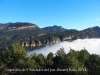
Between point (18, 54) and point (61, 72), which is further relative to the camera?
point (18, 54)

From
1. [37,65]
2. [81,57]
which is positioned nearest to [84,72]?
[37,65]

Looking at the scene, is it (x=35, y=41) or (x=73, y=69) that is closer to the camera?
(x=73, y=69)

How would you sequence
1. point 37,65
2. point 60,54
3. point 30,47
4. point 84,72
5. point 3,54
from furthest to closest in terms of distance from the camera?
point 30,47
point 60,54
point 3,54
point 37,65
point 84,72

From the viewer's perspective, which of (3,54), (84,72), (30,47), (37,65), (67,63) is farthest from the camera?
(30,47)

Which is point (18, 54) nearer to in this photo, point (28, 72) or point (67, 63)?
point (28, 72)

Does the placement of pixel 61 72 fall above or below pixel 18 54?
below

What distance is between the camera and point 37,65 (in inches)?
1380

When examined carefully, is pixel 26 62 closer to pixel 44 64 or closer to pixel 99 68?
pixel 44 64

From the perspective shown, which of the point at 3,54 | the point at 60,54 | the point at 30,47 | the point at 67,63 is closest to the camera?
the point at 67,63

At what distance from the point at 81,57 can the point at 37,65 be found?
12.2m

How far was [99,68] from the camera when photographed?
3070 cm

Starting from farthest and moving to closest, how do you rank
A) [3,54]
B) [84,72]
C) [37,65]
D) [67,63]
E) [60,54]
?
[60,54]
[3,54]
[37,65]
[67,63]
[84,72]

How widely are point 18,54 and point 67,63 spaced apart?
10.1 meters

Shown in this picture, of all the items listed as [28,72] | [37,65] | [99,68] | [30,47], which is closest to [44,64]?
[37,65]
